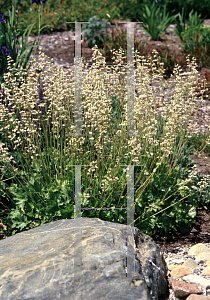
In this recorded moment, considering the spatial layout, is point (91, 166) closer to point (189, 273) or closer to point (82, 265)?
point (82, 265)

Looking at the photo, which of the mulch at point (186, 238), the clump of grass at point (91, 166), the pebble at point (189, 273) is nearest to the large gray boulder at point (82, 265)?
the pebble at point (189, 273)

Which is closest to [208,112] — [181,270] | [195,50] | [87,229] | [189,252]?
[195,50]

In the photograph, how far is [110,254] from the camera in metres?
2.06

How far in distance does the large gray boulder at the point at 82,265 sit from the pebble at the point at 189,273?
0.12 metres

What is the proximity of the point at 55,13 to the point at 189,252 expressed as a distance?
1051 centimetres

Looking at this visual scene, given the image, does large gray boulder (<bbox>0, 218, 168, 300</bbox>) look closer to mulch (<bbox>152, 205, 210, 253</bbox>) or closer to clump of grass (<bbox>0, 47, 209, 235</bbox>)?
clump of grass (<bbox>0, 47, 209, 235</bbox>)

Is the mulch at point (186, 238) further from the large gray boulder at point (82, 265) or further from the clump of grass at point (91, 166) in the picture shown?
the large gray boulder at point (82, 265)

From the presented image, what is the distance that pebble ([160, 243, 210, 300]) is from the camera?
2.38m

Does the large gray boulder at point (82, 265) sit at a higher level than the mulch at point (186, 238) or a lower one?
higher

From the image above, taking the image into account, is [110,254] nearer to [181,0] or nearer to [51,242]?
[51,242]

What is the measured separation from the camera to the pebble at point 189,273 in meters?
2.38

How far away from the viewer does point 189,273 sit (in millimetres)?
2633

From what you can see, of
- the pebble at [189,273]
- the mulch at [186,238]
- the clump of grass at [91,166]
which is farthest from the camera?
the mulch at [186,238]

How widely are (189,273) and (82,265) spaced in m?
1.13
